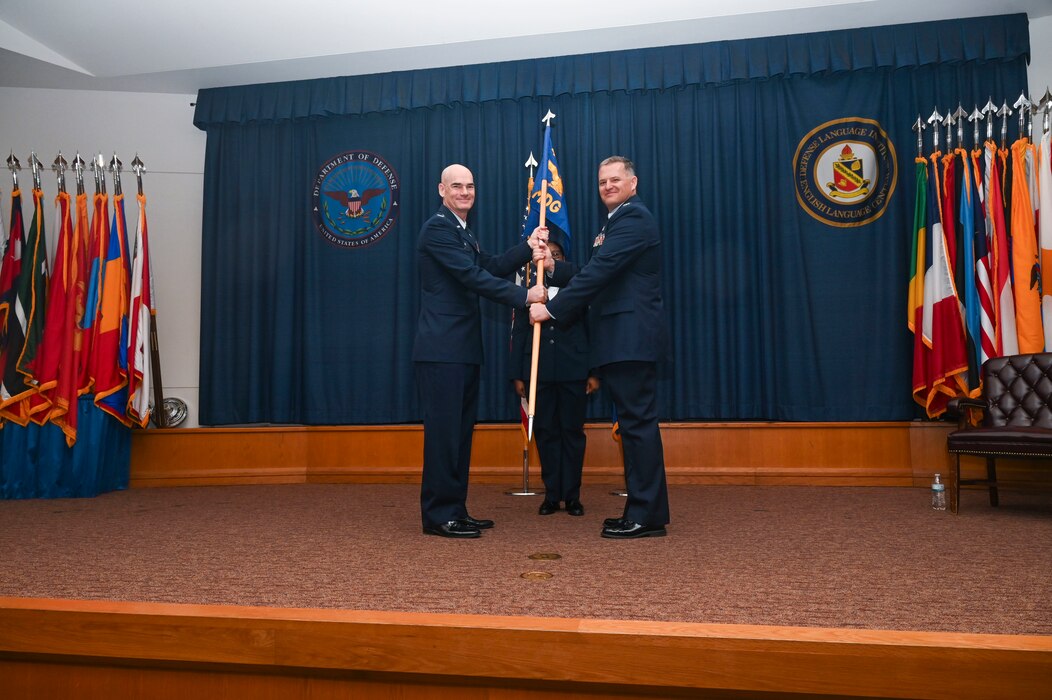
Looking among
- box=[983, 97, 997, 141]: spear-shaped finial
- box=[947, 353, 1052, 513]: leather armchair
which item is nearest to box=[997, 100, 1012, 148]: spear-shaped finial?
box=[983, 97, 997, 141]: spear-shaped finial

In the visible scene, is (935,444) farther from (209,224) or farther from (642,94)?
(209,224)

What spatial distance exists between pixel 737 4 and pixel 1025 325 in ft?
8.35

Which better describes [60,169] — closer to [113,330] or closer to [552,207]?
[113,330]

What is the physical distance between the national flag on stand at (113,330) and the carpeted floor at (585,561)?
2.76 ft

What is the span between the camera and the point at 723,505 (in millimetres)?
3979

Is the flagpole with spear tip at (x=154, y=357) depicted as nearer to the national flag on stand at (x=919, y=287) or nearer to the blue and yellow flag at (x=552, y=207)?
the blue and yellow flag at (x=552, y=207)

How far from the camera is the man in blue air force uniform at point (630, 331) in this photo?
3.02m

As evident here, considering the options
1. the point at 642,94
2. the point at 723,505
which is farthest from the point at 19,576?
the point at 642,94

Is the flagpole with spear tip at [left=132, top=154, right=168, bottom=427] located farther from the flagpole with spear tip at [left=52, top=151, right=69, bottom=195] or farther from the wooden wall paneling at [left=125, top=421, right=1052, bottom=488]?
the flagpole with spear tip at [left=52, top=151, right=69, bottom=195]

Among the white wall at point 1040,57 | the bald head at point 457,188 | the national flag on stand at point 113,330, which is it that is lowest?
the national flag on stand at point 113,330

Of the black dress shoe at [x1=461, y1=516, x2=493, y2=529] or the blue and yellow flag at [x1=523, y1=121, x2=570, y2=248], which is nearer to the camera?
the black dress shoe at [x1=461, y1=516, x2=493, y2=529]

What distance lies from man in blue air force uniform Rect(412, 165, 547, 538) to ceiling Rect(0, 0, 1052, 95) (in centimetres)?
235

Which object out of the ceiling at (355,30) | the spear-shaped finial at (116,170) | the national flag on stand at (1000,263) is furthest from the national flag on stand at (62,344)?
the national flag on stand at (1000,263)

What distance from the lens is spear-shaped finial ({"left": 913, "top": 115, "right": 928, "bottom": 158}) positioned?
4.83 m
